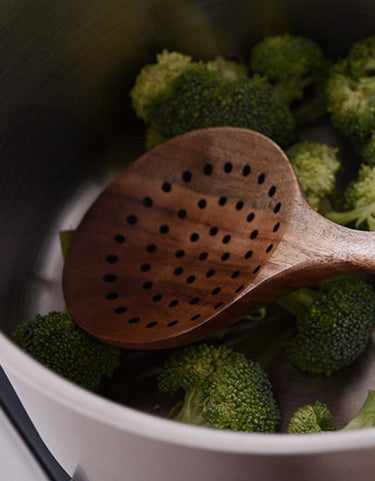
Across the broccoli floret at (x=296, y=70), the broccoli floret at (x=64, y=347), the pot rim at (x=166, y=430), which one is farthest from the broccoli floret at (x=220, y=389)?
the broccoli floret at (x=296, y=70)

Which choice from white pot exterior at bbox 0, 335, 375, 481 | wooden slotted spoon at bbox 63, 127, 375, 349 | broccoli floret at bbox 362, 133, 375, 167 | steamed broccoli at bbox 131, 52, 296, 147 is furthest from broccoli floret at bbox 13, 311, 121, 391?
broccoli floret at bbox 362, 133, 375, 167

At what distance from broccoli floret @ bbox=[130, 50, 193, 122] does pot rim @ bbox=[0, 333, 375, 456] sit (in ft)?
2.05

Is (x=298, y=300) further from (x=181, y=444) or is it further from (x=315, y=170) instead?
(x=181, y=444)

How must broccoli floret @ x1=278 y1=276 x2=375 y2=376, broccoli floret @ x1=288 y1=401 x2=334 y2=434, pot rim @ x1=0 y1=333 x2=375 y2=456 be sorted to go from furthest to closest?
1. broccoli floret @ x1=278 y1=276 x2=375 y2=376
2. broccoli floret @ x1=288 y1=401 x2=334 y2=434
3. pot rim @ x1=0 y1=333 x2=375 y2=456

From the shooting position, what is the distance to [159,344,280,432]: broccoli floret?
0.87 meters

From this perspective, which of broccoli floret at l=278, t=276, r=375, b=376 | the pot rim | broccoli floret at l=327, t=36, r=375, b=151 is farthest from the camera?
broccoli floret at l=327, t=36, r=375, b=151

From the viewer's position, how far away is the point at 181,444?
0.53m

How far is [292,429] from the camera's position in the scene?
867 millimetres

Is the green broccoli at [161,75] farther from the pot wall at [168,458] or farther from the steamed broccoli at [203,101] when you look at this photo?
the pot wall at [168,458]

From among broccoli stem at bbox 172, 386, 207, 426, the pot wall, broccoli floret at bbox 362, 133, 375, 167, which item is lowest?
broccoli stem at bbox 172, 386, 207, 426

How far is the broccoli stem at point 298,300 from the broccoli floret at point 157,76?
0.39 metres

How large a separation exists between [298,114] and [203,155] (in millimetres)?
287

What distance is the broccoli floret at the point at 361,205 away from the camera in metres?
1.00

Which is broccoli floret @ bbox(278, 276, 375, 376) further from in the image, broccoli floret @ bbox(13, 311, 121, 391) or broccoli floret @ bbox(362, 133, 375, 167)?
broccoli floret @ bbox(13, 311, 121, 391)
